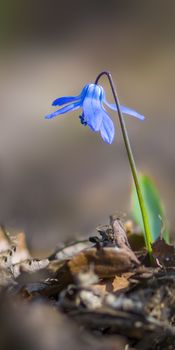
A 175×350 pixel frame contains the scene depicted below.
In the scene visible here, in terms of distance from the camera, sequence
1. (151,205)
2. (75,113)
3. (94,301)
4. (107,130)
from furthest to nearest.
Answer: (75,113) < (151,205) < (107,130) < (94,301)

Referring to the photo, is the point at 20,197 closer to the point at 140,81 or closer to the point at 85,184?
the point at 85,184

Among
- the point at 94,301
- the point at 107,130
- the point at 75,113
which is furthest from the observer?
the point at 75,113

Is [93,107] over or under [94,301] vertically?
over

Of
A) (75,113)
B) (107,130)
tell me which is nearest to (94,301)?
(107,130)

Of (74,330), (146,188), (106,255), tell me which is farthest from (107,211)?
(74,330)

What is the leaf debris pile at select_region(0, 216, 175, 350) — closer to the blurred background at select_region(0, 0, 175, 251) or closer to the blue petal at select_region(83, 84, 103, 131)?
the blue petal at select_region(83, 84, 103, 131)

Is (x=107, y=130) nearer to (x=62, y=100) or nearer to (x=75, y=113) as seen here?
(x=62, y=100)

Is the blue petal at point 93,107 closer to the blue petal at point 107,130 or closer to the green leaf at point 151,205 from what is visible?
the blue petal at point 107,130
